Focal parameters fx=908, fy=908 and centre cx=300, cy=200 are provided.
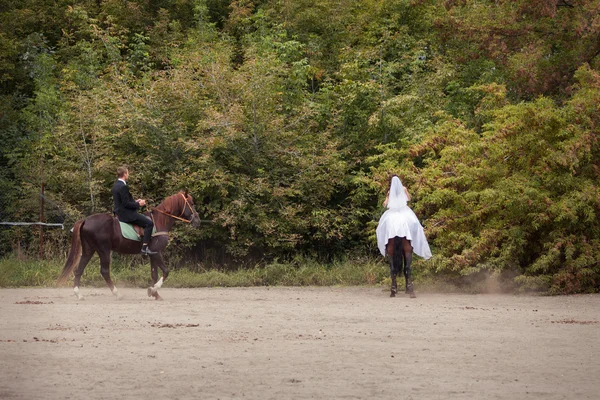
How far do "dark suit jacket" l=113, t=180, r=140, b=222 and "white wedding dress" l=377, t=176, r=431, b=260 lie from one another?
4.82m

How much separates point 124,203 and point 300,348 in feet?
25.0

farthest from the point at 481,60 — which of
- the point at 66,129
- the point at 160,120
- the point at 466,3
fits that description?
the point at 66,129

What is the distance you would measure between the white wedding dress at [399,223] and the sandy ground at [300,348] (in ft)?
3.82

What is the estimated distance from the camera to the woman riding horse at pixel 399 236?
1750 centimetres

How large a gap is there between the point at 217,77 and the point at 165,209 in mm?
7790

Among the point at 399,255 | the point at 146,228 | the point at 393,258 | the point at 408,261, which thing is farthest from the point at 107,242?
the point at 408,261

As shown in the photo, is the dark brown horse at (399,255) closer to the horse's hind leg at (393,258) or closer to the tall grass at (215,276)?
the horse's hind leg at (393,258)

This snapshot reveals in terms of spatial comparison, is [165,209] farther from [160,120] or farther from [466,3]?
[466,3]

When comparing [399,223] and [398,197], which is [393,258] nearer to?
[399,223]

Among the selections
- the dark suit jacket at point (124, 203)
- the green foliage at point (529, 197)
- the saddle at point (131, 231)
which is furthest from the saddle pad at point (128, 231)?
the green foliage at point (529, 197)

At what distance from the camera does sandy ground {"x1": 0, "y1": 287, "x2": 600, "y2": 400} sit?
8.23 metres

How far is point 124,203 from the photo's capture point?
57.0 feet

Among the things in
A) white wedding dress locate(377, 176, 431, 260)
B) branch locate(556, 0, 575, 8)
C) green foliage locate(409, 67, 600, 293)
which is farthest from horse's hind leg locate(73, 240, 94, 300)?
branch locate(556, 0, 575, 8)

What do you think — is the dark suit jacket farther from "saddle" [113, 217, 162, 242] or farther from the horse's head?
the horse's head
